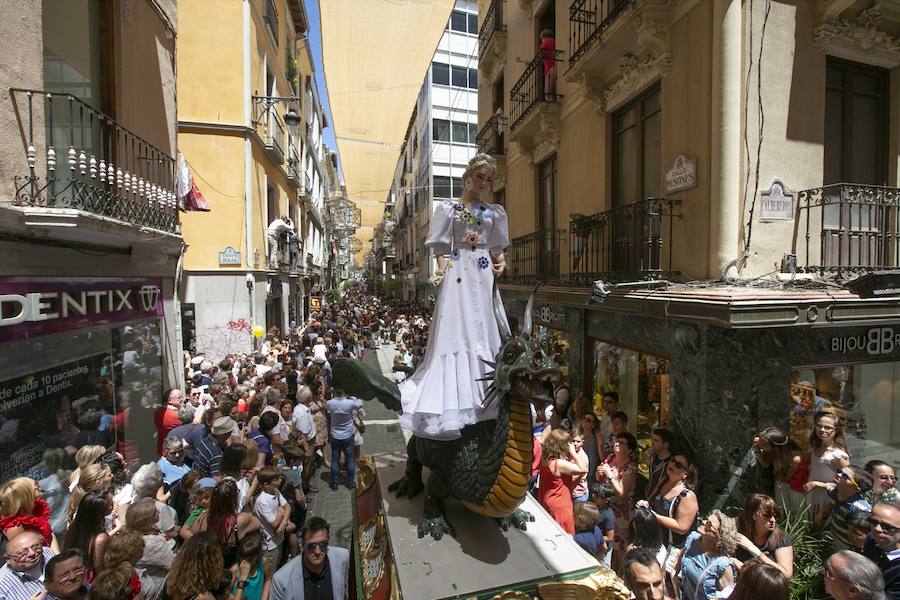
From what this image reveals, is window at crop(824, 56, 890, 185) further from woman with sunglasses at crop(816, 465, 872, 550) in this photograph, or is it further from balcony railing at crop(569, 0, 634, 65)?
woman with sunglasses at crop(816, 465, 872, 550)

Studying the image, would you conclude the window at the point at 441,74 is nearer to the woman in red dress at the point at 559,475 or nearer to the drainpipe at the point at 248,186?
the drainpipe at the point at 248,186

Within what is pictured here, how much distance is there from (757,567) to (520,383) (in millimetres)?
1483

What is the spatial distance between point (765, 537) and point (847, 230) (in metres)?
4.04

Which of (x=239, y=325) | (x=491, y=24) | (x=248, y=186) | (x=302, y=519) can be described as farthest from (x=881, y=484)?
(x=491, y=24)

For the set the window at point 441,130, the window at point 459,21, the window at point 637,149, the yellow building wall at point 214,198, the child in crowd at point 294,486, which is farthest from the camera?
the window at point 441,130

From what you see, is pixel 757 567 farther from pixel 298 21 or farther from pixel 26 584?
pixel 298 21

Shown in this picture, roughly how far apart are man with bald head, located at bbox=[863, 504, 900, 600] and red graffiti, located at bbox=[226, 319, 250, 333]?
12044 millimetres

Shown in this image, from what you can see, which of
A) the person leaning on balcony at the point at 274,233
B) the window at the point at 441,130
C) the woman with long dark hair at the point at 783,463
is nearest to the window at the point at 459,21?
the window at the point at 441,130

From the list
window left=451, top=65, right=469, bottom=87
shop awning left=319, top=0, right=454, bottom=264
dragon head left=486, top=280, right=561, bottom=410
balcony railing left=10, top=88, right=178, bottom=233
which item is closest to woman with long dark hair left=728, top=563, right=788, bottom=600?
dragon head left=486, top=280, right=561, bottom=410

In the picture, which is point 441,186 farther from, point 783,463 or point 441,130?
point 783,463

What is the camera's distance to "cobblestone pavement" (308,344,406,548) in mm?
5638

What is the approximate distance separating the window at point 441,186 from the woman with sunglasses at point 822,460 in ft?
82.4

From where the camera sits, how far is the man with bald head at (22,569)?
2.68 metres

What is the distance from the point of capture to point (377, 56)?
8625 mm
